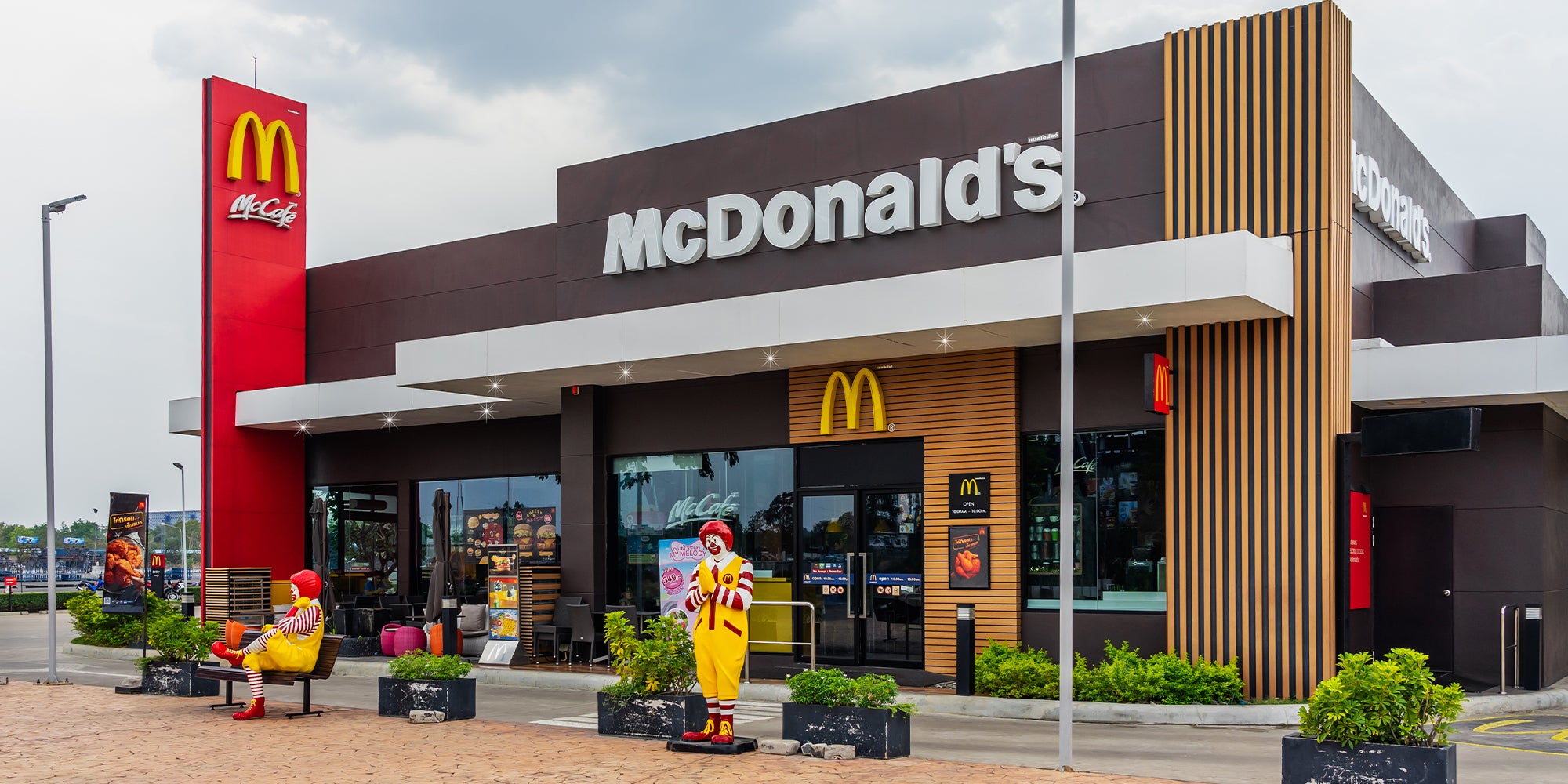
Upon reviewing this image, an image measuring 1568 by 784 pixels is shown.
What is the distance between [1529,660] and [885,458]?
8092 mm

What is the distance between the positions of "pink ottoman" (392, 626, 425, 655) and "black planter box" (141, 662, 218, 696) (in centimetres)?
427

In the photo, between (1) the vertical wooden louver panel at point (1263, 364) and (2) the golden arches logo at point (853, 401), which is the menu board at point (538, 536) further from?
(1) the vertical wooden louver panel at point (1263, 364)

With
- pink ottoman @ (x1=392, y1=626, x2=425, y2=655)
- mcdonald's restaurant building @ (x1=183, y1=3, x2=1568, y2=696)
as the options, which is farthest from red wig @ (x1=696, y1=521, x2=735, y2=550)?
pink ottoman @ (x1=392, y1=626, x2=425, y2=655)

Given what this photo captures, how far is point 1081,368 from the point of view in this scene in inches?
659

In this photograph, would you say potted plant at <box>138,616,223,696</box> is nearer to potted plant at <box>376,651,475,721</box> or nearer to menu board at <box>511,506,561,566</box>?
potted plant at <box>376,651,475,721</box>

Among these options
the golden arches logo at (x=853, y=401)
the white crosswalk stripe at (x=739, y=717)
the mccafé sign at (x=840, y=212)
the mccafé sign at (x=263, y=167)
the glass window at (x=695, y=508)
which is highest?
the mccafé sign at (x=263, y=167)

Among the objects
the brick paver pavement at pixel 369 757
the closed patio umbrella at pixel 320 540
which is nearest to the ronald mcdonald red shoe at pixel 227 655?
the brick paver pavement at pixel 369 757

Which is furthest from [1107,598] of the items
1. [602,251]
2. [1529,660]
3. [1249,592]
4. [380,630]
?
[380,630]

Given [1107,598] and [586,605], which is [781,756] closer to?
[1107,598]

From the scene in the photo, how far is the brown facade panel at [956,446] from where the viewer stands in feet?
55.0

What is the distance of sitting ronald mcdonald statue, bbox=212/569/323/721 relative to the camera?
15203mm

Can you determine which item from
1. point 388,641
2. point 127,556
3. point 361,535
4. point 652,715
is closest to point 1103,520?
point 652,715

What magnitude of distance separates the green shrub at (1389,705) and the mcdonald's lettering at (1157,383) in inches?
232

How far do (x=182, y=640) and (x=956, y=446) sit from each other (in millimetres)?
10373
